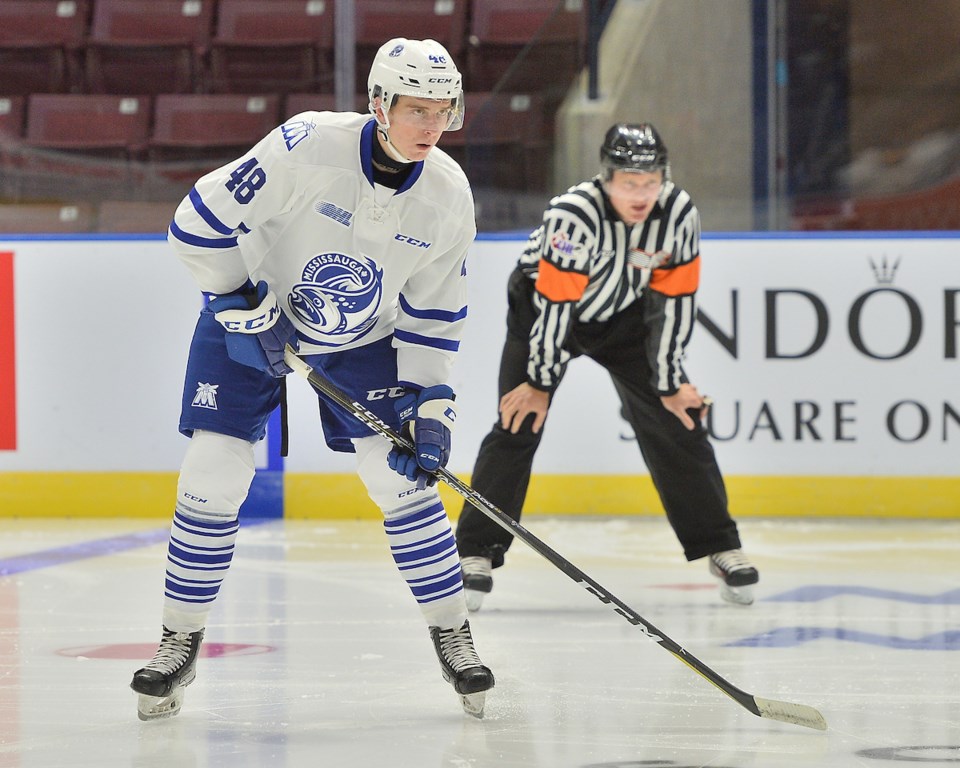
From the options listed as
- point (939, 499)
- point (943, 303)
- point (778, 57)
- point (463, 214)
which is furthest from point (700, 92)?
point (463, 214)

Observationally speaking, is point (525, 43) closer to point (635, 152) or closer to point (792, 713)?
point (635, 152)

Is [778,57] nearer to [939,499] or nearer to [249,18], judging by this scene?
[939,499]

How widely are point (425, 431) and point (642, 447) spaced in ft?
3.81

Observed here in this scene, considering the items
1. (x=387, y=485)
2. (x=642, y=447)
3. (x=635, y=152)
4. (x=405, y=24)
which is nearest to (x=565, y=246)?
(x=635, y=152)

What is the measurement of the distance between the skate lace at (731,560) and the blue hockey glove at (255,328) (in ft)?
4.53

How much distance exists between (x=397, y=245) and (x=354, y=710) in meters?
0.78

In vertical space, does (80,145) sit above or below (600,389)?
above

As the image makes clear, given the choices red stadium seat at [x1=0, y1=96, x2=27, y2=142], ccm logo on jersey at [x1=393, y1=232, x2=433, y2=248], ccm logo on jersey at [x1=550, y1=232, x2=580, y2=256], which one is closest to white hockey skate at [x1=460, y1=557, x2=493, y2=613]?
ccm logo on jersey at [x1=550, y1=232, x2=580, y2=256]

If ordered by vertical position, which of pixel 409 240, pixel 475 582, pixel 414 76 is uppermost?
pixel 414 76

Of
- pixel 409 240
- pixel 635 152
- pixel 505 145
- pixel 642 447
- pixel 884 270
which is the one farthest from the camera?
pixel 505 145

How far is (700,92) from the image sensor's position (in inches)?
192

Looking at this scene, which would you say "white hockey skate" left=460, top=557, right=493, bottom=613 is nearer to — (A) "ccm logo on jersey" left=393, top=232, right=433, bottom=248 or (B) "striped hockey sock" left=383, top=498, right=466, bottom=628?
(B) "striped hockey sock" left=383, top=498, right=466, bottom=628

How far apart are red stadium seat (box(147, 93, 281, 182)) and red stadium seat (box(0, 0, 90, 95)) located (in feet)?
1.32

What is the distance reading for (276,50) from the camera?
501 centimetres
